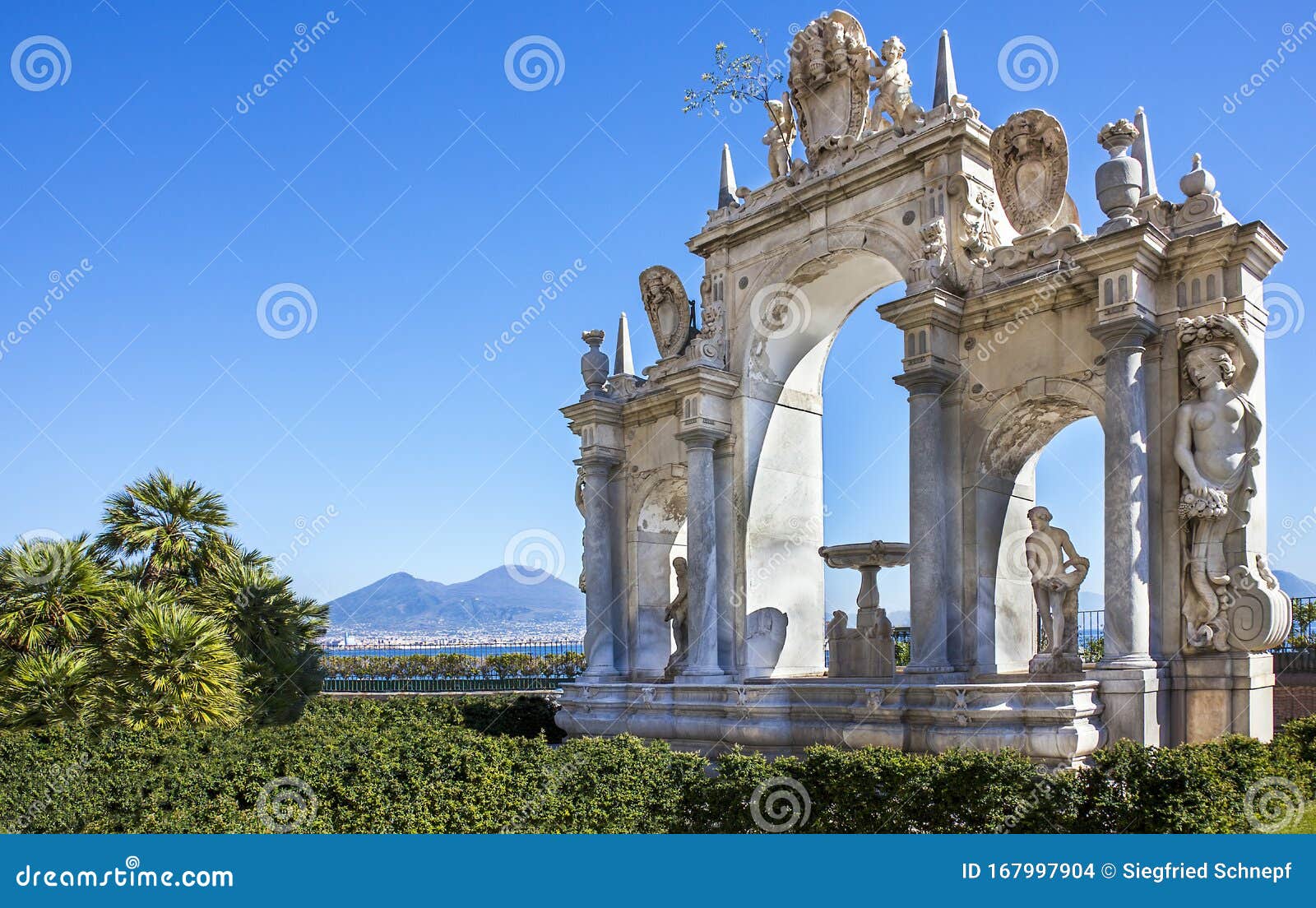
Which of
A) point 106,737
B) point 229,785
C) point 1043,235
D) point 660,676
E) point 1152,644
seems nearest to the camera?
point 229,785

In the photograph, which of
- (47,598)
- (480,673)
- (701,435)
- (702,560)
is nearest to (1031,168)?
(701,435)

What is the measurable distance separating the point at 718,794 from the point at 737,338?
40.5 ft

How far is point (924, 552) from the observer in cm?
1791

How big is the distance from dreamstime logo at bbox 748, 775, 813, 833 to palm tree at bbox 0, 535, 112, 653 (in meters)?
11.4

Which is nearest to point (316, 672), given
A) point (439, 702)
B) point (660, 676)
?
point (439, 702)

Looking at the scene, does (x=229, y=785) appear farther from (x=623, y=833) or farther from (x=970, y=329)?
(x=970, y=329)

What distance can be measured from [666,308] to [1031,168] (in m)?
9.08

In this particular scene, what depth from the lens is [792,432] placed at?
23.2 meters

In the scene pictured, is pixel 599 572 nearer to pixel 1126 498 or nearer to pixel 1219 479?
pixel 1126 498

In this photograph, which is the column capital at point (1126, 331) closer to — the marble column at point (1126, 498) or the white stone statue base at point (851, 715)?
the marble column at point (1126, 498)

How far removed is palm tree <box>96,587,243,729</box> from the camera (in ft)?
52.1

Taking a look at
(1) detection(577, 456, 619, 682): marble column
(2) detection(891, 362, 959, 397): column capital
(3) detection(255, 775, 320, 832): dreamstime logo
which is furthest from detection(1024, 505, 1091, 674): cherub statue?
(3) detection(255, 775, 320, 832): dreamstime logo

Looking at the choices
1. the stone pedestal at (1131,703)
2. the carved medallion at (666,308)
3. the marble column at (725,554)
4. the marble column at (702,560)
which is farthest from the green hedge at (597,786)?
the carved medallion at (666,308)

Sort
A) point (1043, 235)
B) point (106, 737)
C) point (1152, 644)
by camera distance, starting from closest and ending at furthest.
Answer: point (106, 737)
point (1152, 644)
point (1043, 235)
